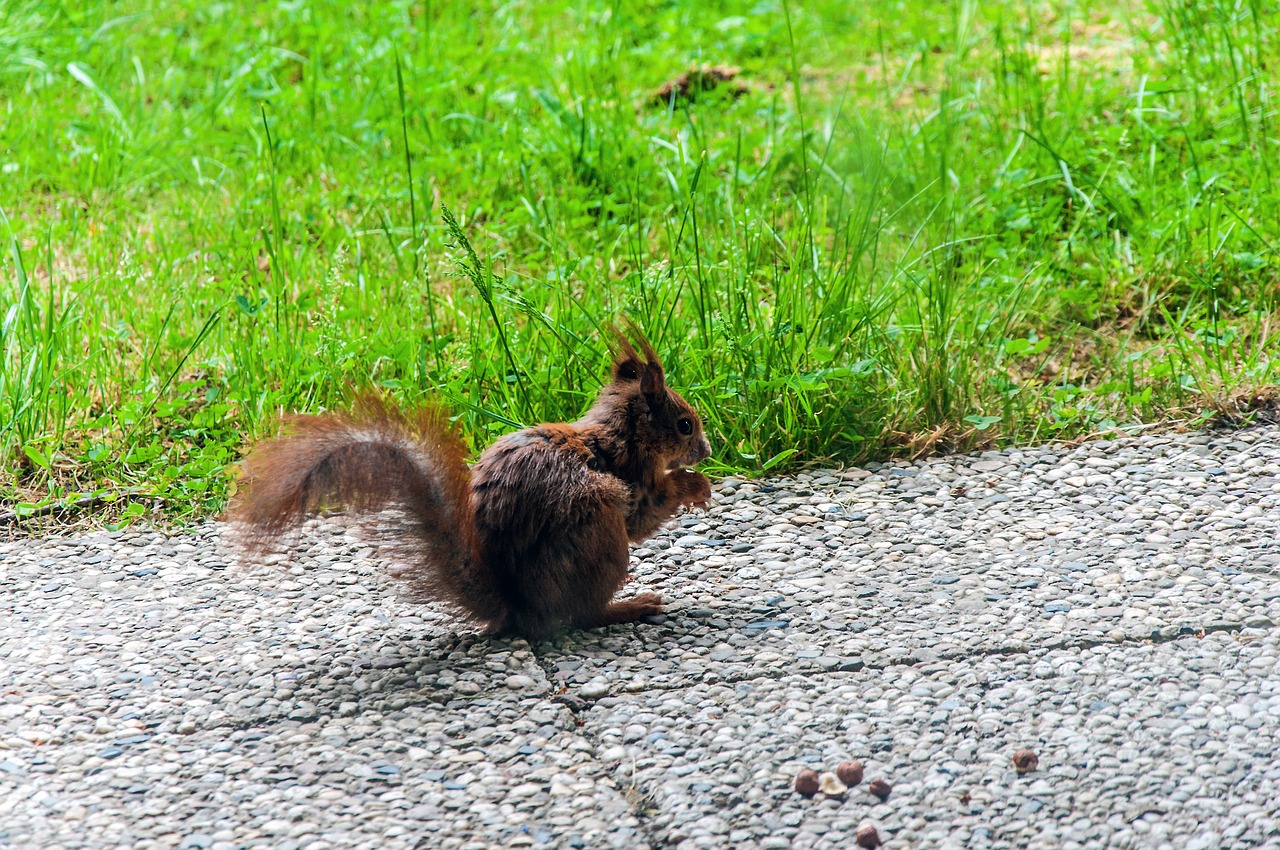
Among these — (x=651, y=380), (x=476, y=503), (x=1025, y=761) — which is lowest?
(x=1025, y=761)

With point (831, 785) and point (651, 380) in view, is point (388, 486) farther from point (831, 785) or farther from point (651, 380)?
point (831, 785)

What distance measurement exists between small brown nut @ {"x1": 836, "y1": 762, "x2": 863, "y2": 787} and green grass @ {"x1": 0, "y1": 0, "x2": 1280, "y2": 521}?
4.93 ft

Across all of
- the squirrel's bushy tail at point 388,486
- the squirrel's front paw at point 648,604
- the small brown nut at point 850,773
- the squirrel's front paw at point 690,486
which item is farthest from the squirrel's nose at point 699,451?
the small brown nut at point 850,773

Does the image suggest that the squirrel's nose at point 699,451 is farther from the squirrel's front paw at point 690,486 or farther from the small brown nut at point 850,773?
the small brown nut at point 850,773

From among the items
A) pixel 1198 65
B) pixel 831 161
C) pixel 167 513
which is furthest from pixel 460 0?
pixel 167 513

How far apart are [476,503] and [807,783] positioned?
855 millimetres

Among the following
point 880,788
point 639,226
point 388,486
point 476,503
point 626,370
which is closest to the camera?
point 880,788

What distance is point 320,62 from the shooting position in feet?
21.2

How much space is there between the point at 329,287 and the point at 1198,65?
3.57 metres

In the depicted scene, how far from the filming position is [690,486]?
3.03 meters

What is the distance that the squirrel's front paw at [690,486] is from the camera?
3.01m

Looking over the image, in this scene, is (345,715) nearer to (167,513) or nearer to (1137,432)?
(167,513)

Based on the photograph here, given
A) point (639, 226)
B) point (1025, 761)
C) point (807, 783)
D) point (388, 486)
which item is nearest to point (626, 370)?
point (388, 486)

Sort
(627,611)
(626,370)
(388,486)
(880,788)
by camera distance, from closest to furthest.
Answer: (880,788) → (388,486) → (627,611) → (626,370)
